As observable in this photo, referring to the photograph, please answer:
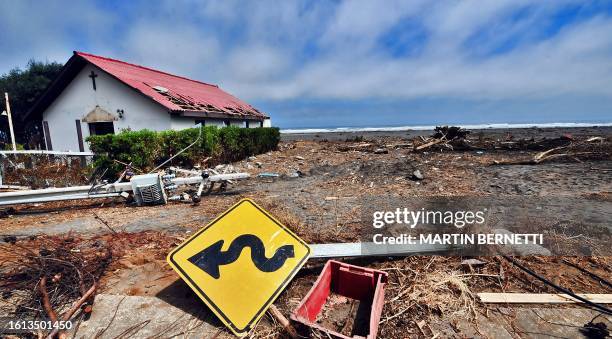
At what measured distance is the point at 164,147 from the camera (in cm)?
998

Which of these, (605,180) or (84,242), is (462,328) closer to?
(84,242)

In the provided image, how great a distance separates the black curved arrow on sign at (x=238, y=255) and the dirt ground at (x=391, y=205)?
0.42m

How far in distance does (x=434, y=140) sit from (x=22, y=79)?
128ft

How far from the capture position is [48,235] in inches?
188

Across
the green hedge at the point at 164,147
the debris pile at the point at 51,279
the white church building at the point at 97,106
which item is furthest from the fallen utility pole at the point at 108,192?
the white church building at the point at 97,106

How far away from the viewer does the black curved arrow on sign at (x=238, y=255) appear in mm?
2652

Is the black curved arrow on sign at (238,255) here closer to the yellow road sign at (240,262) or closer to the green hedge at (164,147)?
the yellow road sign at (240,262)

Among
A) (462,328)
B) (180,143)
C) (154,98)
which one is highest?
(154,98)

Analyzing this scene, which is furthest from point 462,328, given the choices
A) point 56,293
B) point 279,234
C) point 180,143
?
point 180,143

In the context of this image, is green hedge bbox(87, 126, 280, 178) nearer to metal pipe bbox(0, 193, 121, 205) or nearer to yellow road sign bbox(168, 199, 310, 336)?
metal pipe bbox(0, 193, 121, 205)

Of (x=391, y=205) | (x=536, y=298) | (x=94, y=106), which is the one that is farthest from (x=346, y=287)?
(x=94, y=106)

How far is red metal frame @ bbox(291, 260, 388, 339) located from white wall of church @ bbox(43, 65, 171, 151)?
1323 cm

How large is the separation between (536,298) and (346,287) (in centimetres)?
185

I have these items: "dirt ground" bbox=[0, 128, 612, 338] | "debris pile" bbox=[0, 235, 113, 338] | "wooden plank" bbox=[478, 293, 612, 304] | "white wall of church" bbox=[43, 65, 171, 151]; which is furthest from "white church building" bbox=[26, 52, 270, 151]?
"wooden plank" bbox=[478, 293, 612, 304]
